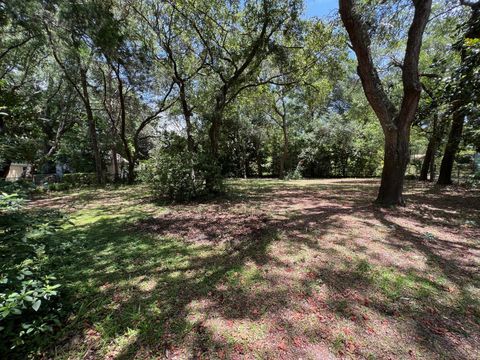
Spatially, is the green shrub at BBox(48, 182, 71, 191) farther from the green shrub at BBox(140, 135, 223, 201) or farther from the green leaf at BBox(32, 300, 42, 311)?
the green leaf at BBox(32, 300, 42, 311)

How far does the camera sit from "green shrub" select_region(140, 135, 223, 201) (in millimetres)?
6719

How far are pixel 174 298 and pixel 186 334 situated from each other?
52 centimetres

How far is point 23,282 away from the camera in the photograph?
1.63 metres

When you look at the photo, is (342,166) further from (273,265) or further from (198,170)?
(273,265)

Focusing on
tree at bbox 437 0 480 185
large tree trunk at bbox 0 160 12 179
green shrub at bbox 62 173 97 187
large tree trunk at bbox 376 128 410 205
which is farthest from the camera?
green shrub at bbox 62 173 97 187

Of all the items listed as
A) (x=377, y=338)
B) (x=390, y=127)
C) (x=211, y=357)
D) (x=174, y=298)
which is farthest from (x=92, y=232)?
(x=390, y=127)

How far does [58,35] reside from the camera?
8094 mm

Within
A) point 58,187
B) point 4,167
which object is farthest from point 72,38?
point 58,187

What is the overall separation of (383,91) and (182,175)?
5.21m

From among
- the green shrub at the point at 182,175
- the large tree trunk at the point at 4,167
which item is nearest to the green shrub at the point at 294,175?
the green shrub at the point at 182,175

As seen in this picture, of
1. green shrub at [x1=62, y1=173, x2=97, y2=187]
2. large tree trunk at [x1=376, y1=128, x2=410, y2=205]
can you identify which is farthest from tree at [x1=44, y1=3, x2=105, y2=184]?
large tree trunk at [x1=376, y1=128, x2=410, y2=205]

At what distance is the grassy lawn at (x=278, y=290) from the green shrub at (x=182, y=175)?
2239 mm

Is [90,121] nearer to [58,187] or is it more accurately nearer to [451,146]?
[58,187]

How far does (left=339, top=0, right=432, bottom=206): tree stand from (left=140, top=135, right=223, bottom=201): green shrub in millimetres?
4315
